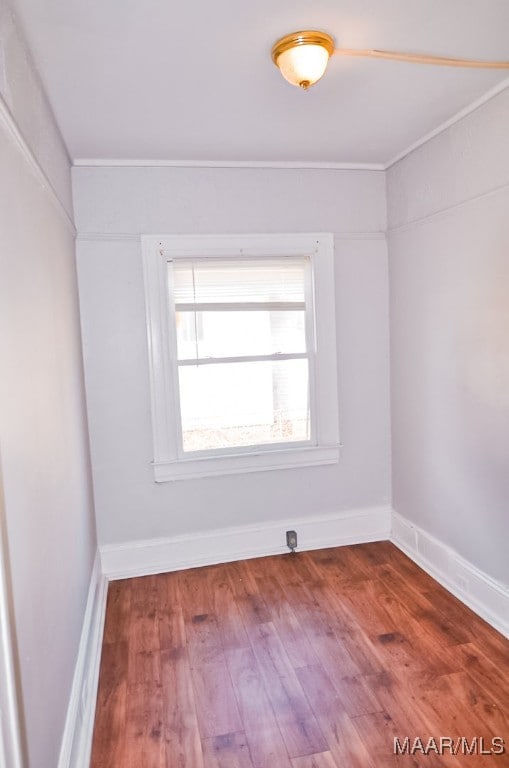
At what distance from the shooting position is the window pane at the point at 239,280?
313cm

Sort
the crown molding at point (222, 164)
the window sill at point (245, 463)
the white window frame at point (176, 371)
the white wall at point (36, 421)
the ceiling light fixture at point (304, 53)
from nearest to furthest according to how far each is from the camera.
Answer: the white wall at point (36, 421) < the ceiling light fixture at point (304, 53) < the crown molding at point (222, 164) < the white window frame at point (176, 371) < the window sill at point (245, 463)

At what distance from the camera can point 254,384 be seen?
3.27 meters

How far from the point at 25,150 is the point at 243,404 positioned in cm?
199

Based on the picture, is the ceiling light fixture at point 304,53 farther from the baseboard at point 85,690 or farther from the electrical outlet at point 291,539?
the electrical outlet at point 291,539

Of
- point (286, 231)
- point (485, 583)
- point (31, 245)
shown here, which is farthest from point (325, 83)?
point (485, 583)

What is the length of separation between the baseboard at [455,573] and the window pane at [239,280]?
166cm

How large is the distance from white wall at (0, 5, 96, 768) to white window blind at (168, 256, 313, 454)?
3.02ft

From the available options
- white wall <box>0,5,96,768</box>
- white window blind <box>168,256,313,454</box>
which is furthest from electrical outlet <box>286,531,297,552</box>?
white wall <box>0,5,96,768</box>

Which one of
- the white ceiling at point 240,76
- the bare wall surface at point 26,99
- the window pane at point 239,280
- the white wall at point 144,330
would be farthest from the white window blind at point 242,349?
the bare wall surface at point 26,99

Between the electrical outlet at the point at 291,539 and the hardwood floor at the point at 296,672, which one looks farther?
the electrical outlet at the point at 291,539

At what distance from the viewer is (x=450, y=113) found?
2.49 meters

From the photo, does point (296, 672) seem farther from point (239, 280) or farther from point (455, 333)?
point (239, 280)

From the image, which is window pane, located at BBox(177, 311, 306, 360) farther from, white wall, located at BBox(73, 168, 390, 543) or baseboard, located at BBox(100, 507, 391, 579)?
baseboard, located at BBox(100, 507, 391, 579)

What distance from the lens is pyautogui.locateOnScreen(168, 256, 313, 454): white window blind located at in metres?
3.15
